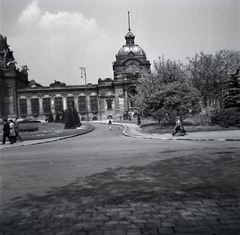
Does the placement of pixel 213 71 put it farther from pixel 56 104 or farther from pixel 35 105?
pixel 35 105

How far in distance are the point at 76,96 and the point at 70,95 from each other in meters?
1.68

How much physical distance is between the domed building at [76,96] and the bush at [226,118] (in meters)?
43.7

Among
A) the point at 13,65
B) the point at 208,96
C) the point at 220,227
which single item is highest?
the point at 13,65

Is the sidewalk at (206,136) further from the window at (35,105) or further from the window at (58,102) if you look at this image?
the window at (35,105)

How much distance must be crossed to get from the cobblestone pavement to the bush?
2075 cm

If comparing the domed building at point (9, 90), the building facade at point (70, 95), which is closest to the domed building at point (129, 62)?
the building facade at point (70, 95)

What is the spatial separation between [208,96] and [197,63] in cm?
695

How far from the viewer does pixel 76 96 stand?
74.5m

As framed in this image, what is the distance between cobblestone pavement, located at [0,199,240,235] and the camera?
4.29 metres

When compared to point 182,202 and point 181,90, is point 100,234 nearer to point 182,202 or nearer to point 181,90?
point 182,202

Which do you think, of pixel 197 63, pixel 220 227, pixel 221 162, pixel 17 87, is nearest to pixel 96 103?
pixel 17 87

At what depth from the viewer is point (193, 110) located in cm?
3053

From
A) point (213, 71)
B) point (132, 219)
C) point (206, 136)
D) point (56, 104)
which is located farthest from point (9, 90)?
point (132, 219)

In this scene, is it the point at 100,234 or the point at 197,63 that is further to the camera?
the point at 197,63
